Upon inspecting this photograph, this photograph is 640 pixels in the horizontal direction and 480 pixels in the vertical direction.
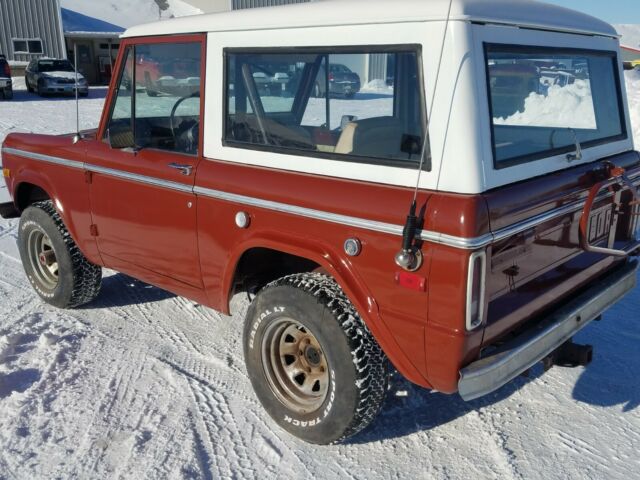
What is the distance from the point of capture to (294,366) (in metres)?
3.12

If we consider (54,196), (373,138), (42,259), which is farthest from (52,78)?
(373,138)

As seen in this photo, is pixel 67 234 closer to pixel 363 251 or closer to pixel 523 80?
pixel 363 251

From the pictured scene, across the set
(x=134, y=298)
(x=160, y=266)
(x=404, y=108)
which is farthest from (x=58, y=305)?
(x=404, y=108)

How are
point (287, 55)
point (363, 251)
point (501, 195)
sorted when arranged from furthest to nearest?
1. point (287, 55)
2. point (363, 251)
3. point (501, 195)

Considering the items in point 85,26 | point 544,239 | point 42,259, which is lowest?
point 42,259

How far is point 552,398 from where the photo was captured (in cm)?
342

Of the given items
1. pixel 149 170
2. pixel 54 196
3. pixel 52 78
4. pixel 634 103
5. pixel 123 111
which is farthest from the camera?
pixel 52 78

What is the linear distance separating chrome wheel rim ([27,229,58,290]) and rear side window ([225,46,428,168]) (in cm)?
221

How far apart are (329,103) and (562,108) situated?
→ 50.0 inches

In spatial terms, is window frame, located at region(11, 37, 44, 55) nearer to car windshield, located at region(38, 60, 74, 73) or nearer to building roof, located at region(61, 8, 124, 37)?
building roof, located at region(61, 8, 124, 37)

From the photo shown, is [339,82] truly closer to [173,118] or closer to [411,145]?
[411,145]

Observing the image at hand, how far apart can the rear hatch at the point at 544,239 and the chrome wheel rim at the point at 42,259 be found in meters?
3.40

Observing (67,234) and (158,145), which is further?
(67,234)

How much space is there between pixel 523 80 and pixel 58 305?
3495 millimetres
